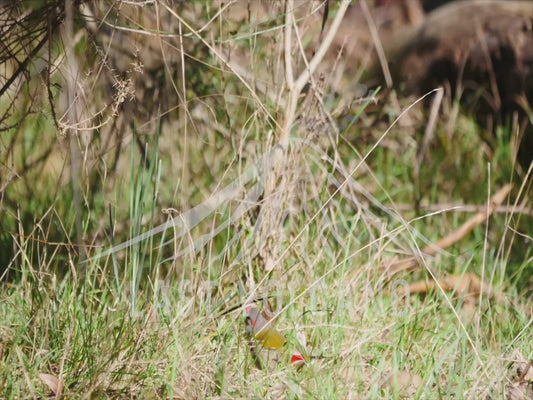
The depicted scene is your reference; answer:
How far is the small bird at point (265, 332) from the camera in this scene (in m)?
1.87

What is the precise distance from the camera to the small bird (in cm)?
187

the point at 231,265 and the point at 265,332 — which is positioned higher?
the point at 231,265

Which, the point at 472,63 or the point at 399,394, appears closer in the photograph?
the point at 399,394

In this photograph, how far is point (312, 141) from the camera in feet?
7.95

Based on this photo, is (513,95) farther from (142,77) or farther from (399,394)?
(399,394)

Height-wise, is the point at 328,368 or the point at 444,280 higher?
the point at 328,368

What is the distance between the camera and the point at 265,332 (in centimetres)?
189

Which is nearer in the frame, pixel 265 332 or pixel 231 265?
pixel 265 332

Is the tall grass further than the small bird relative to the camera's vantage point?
No

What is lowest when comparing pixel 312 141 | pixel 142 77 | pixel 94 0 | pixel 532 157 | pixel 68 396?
pixel 532 157

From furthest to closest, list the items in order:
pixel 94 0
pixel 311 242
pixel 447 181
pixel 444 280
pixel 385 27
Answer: pixel 385 27, pixel 447 181, pixel 444 280, pixel 311 242, pixel 94 0

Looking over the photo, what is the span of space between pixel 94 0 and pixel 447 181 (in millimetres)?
2039

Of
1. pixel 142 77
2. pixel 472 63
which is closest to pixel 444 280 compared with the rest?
pixel 142 77

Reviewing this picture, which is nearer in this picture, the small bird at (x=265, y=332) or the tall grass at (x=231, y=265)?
the tall grass at (x=231, y=265)
